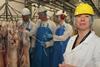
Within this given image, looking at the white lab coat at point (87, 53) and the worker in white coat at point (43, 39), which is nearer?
the white lab coat at point (87, 53)

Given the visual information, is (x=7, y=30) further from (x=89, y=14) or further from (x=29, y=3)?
(x=29, y=3)

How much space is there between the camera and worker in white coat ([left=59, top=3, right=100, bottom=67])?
3.19m

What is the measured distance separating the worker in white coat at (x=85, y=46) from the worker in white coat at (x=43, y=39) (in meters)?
3.11

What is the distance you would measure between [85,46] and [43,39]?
3251 millimetres

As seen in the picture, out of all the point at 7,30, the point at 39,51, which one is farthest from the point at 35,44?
the point at 7,30

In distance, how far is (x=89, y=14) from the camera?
3.29 m

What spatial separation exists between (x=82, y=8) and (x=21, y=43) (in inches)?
69.6

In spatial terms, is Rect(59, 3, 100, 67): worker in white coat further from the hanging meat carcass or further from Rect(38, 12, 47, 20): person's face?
Rect(38, 12, 47, 20): person's face

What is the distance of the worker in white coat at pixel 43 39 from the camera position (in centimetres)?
645

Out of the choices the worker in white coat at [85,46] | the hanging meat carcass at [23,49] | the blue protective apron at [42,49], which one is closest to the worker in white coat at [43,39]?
the blue protective apron at [42,49]

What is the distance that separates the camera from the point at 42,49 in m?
6.49

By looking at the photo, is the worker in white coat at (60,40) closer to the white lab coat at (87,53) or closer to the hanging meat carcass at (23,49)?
the hanging meat carcass at (23,49)

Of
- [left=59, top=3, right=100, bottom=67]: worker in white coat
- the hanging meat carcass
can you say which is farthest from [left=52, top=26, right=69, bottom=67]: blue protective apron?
[left=59, top=3, right=100, bottom=67]: worker in white coat

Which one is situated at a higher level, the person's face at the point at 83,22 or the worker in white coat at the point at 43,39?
the person's face at the point at 83,22
